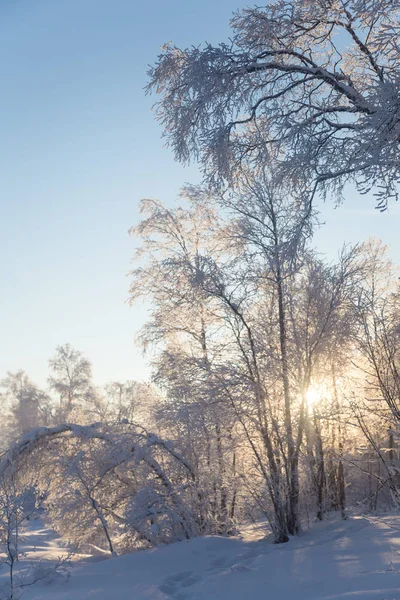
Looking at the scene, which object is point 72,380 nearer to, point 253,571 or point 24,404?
point 24,404

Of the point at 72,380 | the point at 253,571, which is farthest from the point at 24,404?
the point at 253,571

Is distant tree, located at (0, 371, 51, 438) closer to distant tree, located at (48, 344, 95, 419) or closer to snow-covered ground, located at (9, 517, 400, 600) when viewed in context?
distant tree, located at (48, 344, 95, 419)

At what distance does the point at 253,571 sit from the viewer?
6375 millimetres

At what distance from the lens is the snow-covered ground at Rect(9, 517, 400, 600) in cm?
505

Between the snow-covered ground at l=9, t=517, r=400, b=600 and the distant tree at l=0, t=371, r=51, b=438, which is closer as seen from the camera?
the snow-covered ground at l=9, t=517, r=400, b=600

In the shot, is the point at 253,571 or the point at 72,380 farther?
the point at 72,380

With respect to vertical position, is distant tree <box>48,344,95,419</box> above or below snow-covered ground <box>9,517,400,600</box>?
above

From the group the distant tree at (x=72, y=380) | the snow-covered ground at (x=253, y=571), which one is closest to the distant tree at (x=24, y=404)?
the distant tree at (x=72, y=380)

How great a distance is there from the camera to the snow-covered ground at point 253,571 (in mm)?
5055

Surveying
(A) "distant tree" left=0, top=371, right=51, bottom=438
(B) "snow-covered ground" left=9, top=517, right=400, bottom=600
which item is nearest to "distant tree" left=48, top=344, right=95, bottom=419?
(A) "distant tree" left=0, top=371, right=51, bottom=438

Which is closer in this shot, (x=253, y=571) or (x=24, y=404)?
(x=253, y=571)

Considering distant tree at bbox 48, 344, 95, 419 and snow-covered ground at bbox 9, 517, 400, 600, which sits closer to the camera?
snow-covered ground at bbox 9, 517, 400, 600

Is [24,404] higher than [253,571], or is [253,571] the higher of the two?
[24,404]

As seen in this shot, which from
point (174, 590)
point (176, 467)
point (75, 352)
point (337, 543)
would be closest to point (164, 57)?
point (174, 590)
